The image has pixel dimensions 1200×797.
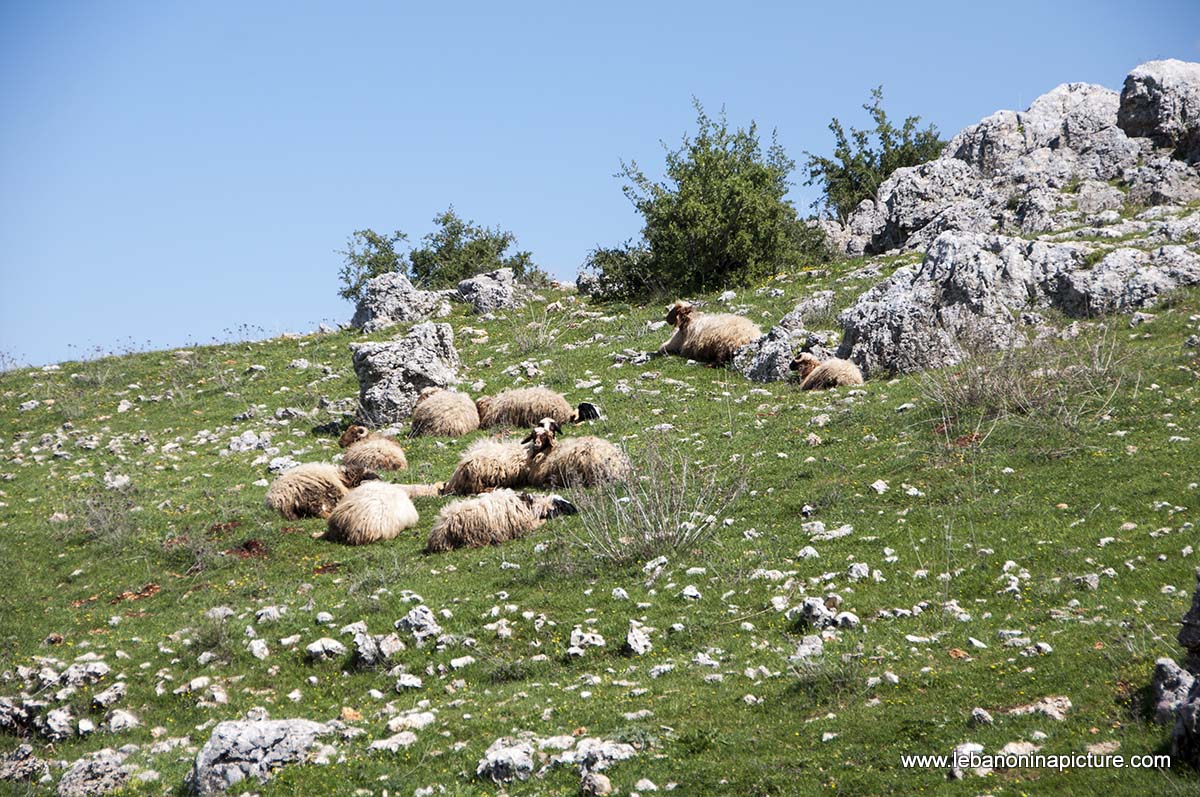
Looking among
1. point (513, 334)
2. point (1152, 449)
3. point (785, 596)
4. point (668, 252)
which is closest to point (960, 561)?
point (785, 596)

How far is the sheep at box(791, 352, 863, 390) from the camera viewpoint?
69.2 ft

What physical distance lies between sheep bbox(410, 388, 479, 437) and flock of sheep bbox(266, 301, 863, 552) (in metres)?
0.02

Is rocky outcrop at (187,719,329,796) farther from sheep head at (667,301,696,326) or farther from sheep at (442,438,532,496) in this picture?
sheep head at (667,301,696,326)

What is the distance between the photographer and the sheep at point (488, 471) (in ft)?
56.0

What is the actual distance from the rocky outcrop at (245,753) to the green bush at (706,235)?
25.3 m

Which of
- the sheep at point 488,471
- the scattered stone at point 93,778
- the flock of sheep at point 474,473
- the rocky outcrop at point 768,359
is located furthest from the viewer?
the rocky outcrop at point 768,359

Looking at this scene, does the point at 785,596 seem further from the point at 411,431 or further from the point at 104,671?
the point at 411,431

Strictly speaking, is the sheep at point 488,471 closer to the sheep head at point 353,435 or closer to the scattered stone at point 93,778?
the sheep head at point 353,435

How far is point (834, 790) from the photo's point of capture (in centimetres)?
752

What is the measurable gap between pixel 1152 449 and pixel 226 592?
12169mm

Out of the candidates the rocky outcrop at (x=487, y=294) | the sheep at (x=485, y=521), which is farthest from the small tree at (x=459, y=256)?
the sheep at (x=485, y=521)

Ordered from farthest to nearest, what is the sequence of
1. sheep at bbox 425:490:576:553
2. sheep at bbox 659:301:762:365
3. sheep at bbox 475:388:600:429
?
sheep at bbox 659:301:762:365 → sheep at bbox 475:388:600:429 → sheep at bbox 425:490:576:553

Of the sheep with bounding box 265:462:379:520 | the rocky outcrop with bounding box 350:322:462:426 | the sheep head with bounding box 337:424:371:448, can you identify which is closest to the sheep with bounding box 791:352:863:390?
the rocky outcrop with bounding box 350:322:462:426

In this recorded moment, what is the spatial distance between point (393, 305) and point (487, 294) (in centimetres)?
296
